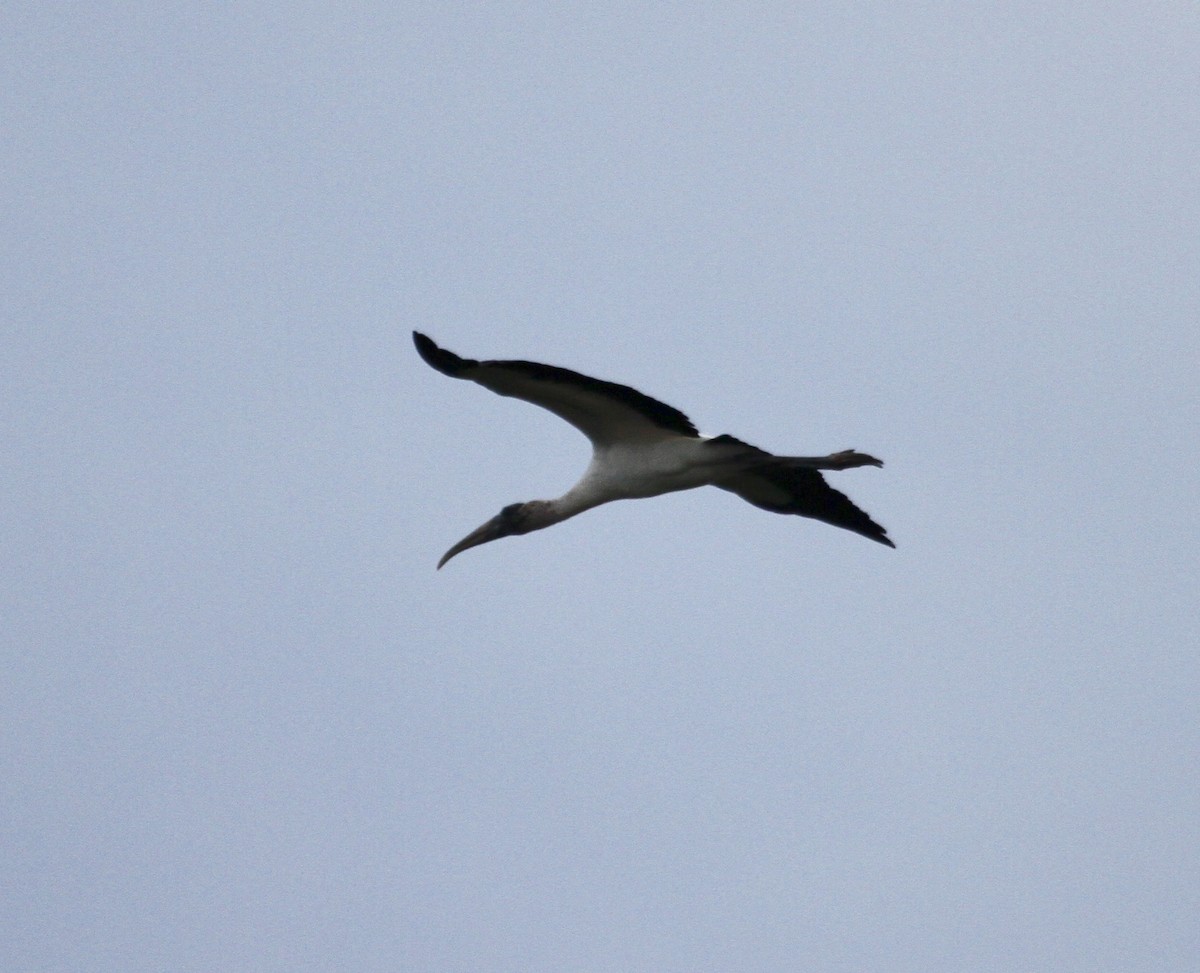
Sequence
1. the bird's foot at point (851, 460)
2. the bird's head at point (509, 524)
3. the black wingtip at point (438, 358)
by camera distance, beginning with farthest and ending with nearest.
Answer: the bird's head at point (509, 524) → the bird's foot at point (851, 460) → the black wingtip at point (438, 358)

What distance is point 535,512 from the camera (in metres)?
18.8

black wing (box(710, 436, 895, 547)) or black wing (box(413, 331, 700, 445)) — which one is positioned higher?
black wing (box(710, 436, 895, 547))

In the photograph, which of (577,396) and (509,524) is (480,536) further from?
Answer: (577,396)

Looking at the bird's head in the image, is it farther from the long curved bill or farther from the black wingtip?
the black wingtip

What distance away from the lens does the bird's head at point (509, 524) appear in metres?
18.8

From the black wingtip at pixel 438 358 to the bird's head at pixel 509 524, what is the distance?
10.0 feet

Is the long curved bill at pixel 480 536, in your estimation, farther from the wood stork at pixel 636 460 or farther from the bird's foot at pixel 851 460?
the bird's foot at pixel 851 460

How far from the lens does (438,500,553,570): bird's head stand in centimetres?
1880

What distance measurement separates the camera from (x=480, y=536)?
19.2 m

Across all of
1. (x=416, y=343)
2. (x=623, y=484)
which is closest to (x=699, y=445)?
(x=623, y=484)

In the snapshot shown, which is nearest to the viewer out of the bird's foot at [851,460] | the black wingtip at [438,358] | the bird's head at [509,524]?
the black wingtip at [438,358]

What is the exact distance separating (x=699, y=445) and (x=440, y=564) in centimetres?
315

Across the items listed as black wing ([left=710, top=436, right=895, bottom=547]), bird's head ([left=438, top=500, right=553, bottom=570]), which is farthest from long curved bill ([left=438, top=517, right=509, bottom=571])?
black wing ([left=710, top=436, right=895, bottom=547])

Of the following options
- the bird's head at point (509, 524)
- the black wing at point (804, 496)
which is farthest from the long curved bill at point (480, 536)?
the black wing at point (804, 496)
